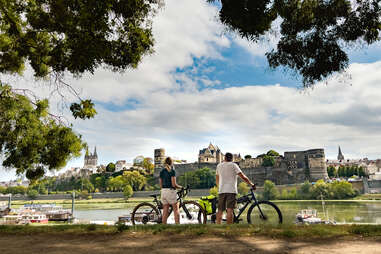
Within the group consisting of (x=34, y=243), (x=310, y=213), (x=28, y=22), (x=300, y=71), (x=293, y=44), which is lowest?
(x=310, y=213)

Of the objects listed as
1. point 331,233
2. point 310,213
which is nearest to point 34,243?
point 331,233

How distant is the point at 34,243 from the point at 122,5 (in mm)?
4538

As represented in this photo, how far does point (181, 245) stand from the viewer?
3.85 m

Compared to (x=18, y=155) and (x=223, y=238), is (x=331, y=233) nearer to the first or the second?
(x=223, y=238)

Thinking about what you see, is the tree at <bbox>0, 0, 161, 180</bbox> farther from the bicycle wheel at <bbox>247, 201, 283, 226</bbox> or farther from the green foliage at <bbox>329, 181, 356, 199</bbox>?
the green foliage at <bbox>329, 181, 356, 199</bbox>

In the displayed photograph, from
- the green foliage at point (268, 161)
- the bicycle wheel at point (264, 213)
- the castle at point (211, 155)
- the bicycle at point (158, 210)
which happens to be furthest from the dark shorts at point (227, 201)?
the castle at point (211, 155)

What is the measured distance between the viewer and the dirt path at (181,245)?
3.55 meters

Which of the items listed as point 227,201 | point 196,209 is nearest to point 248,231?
point 227,201

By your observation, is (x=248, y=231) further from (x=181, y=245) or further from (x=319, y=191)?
(x=319, y=191)

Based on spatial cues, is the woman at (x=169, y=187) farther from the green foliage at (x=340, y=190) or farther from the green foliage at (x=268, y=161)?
the green foliage at (x=268, y=161)

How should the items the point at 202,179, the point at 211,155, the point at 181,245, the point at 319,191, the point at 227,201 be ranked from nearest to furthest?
the point at 181,245 → the point at 227,201 → the point at 319,191 → the point at 202,179 → the point at 211,155

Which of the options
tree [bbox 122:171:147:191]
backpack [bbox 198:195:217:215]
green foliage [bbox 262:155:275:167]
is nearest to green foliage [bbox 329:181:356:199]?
green foliage [bbox 262:155:275:167]

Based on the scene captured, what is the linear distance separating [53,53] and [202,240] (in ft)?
16.4

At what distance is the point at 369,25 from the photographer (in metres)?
5.79
